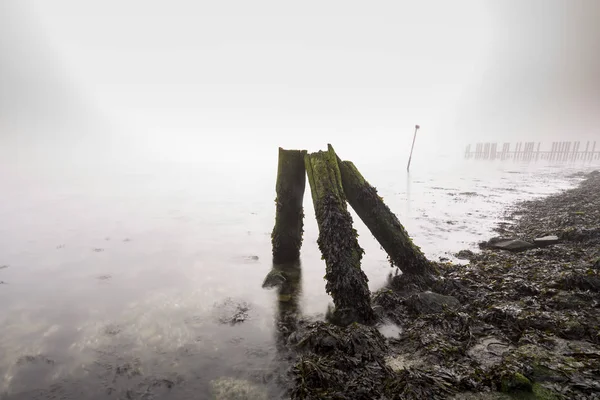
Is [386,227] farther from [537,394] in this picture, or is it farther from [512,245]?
[512,245]

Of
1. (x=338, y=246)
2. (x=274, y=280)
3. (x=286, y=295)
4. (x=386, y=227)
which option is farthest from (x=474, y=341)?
(x=274, y=280)

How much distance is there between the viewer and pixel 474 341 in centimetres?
441

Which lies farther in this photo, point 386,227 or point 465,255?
point 465,255

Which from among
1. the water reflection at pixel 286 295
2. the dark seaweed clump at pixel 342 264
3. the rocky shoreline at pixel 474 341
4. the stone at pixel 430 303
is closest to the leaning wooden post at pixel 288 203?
the water reflection at pixel 286 295

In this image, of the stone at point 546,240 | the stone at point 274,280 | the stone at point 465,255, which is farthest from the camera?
the stone at point 465,255

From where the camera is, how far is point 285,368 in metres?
4.48

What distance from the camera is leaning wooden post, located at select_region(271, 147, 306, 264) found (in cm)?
768

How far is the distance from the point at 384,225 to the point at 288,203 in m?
2.53

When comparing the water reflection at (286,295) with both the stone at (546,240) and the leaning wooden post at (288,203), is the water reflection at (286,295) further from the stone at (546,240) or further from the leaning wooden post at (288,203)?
the stone at (546,240)

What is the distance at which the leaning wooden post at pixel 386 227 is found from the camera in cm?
650

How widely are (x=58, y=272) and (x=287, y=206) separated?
667 centimetres

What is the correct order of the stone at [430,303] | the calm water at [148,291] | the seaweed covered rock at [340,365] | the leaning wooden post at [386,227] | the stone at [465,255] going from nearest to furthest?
1. the seaweed covered rock at [340,365]
2. the calm water at [148,291]
3. the stone at [430,303]
4. the leaning wooden post at [386,227]
5. the stone at [465,255]

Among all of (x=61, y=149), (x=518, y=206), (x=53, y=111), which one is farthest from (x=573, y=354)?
(x=53, y=111)

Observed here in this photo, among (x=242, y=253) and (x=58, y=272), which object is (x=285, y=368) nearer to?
(x=242, y=253)
